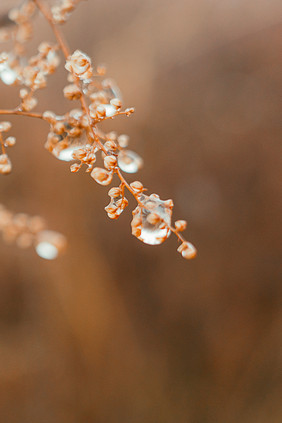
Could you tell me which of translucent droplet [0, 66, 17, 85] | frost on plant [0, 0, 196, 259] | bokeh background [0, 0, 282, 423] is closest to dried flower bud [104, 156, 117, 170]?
frost on plant [0, 0, 196, 259]

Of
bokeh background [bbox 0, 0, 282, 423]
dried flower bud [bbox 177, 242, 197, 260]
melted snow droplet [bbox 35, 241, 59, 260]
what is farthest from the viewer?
bokeh background [bbox 0, 0, 282, 423]

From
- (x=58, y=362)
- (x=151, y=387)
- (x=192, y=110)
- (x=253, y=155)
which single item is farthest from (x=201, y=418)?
(x=192, y=110)

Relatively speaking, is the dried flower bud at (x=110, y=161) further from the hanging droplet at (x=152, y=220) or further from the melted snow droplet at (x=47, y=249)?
the melted snow droplet at (x=47, y=249)

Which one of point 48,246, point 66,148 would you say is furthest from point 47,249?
point 66,148

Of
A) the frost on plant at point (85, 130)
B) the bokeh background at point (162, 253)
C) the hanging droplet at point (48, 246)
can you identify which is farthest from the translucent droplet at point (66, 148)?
the bokeh background at point (162, 253)

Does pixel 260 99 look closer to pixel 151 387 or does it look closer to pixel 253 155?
pixel 253 155

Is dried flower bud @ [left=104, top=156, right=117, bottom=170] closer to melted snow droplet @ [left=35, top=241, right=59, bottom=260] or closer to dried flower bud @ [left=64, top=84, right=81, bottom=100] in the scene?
dried flower bud @ [left=64, top=84, right=81, bottom=100]

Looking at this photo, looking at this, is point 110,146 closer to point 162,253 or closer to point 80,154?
point 80,154
